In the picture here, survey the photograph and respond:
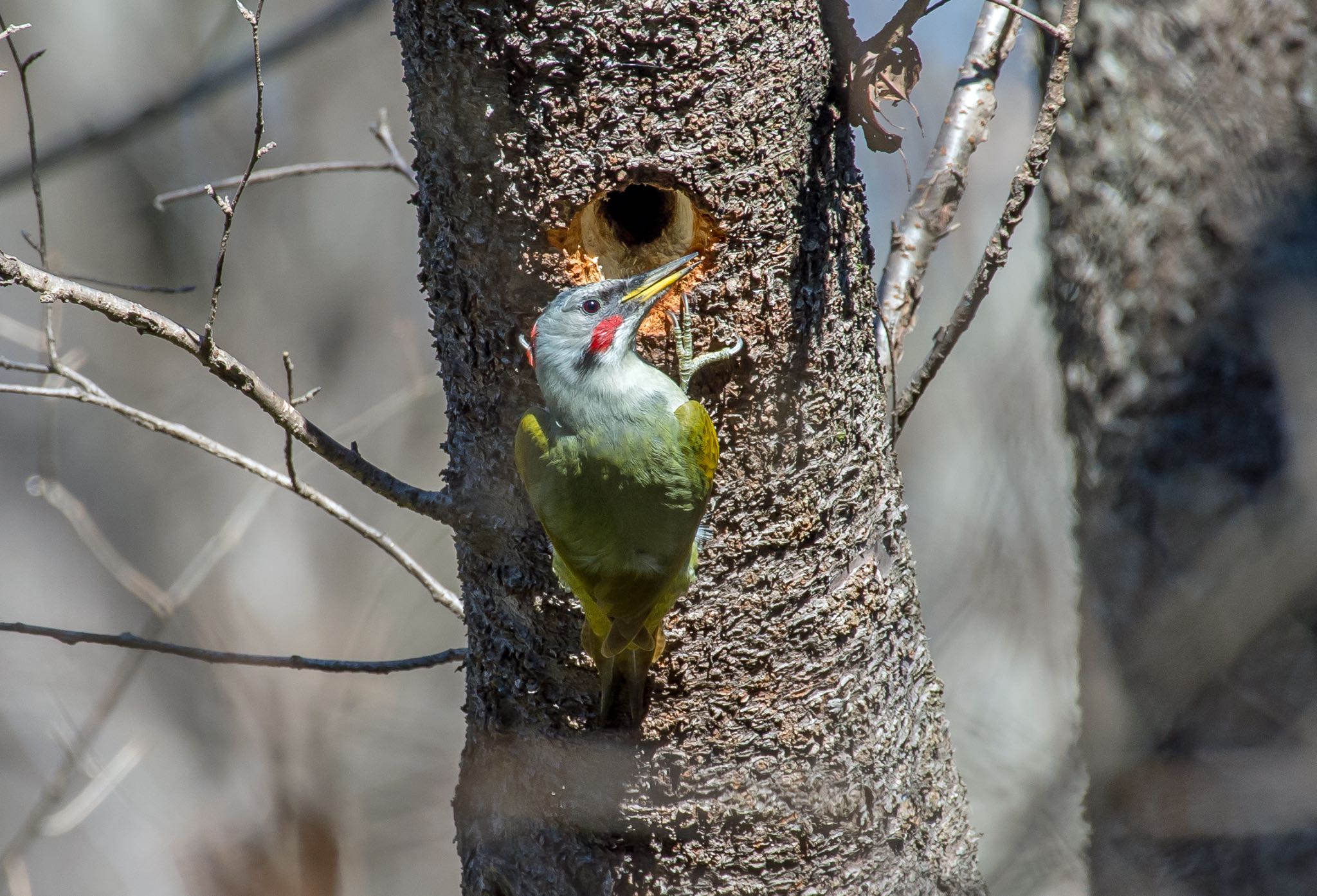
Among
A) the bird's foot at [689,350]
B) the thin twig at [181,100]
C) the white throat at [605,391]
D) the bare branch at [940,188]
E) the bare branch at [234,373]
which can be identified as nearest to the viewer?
the bare branch at [234,373]

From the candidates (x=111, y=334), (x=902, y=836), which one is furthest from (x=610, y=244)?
(x=111, y=334)

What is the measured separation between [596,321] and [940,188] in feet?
3.18

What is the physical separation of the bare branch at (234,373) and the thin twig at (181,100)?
6.54 meters

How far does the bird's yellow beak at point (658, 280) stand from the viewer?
6.69 ft

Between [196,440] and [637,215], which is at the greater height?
[637,215]

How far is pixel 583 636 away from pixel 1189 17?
12.4 feet

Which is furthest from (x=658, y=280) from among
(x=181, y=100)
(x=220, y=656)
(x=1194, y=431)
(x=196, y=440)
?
(x=181, y=100)

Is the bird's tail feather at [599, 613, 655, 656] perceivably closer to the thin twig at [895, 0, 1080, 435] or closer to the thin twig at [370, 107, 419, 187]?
the thin twig at [895, 0, 1080, 435]

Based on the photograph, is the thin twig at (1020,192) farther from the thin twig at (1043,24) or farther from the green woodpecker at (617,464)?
the green woodpecker at (617,464)

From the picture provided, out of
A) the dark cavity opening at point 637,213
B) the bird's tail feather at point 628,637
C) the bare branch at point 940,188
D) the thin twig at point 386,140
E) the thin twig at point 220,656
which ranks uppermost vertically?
the thin twig at point 386,140

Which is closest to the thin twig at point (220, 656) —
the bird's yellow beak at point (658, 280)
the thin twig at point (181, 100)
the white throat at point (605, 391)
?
the white throat at point (605, 391)

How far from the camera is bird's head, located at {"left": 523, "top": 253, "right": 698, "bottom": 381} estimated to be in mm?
2049

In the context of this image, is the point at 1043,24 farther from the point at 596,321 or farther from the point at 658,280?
the point at 596,321

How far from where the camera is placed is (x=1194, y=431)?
4.10m
